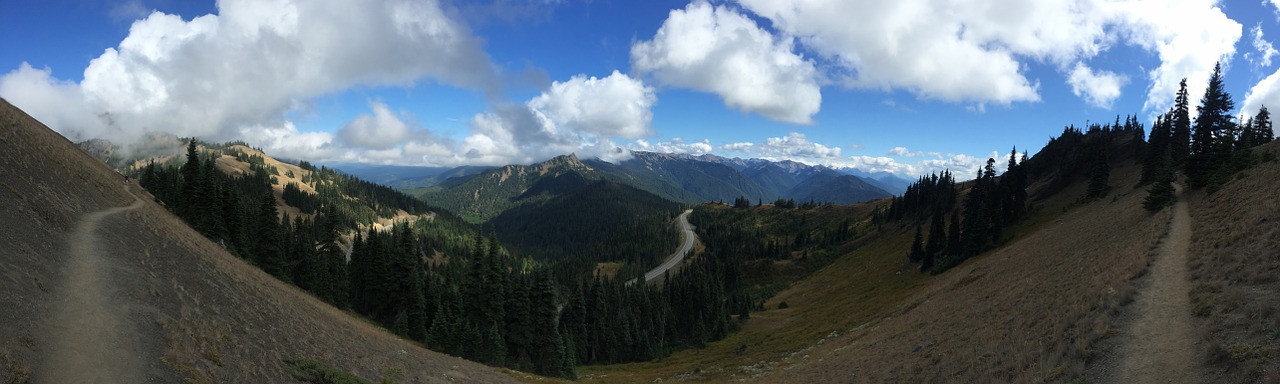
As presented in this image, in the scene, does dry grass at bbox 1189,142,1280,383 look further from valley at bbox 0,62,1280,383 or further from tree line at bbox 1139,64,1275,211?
tree line at bbox 1139,64,1275,211

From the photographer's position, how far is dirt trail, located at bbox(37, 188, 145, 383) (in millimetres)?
12820

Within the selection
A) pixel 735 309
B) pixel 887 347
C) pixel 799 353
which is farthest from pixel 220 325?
pixel 735 309

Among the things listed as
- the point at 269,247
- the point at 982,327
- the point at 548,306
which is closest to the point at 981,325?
the point at 982,327

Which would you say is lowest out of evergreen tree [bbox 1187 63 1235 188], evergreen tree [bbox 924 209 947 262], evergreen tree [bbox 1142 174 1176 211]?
evergreen tree [bbox 924 209 947 262]

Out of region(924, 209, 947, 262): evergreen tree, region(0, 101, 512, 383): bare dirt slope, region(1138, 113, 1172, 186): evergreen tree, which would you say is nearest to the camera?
region(0, 101, 512, 383): bare dirt slope

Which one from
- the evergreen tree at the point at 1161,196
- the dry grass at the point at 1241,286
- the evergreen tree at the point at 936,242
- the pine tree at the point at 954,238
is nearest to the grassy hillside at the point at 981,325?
the evergreen tree at the point at 1161,196

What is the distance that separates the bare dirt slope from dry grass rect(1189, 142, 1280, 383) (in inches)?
1131

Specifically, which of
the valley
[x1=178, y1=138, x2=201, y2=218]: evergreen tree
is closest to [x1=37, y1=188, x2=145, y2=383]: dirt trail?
the valley

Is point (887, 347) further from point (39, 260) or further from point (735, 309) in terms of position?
point (735, 309)

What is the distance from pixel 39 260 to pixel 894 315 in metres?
62.1

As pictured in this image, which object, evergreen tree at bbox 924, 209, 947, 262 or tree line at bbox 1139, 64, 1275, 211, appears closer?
tree line at bbox 1139, 64, 1275, 211

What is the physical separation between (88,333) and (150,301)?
211 inches

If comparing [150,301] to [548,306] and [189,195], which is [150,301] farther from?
[189,195]

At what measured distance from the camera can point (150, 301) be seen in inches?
768
